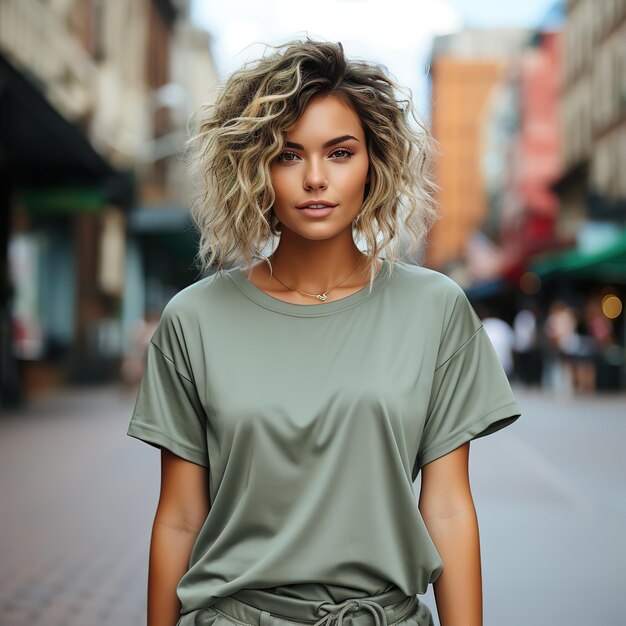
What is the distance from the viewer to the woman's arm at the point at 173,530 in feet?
7.21

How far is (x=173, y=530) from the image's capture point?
2.21m

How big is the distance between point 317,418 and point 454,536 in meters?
0.36

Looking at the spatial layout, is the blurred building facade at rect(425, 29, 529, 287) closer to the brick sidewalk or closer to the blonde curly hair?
the brick sidewalk

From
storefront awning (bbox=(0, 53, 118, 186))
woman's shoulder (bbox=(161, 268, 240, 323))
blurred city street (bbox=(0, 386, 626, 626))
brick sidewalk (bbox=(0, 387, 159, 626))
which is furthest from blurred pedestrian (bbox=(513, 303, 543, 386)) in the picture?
woman's shoulder (bbox=(161, 268, 240, 323))

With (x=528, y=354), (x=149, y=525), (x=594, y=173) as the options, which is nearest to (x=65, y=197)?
(x=528, y=354)

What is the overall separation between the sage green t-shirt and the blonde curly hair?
0.12 meters

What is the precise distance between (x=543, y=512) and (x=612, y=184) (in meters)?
29.8

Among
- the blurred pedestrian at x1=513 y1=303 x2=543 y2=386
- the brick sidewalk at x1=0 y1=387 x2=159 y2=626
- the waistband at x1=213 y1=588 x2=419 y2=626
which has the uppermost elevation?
the waistband at x1=213 y1=588 x2=419 y2=626

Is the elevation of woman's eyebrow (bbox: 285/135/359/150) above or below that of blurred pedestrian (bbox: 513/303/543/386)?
above

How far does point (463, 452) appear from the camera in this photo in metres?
2.18

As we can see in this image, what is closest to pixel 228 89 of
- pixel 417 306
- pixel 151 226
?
pixel 417 306

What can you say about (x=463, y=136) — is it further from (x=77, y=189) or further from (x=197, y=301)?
(x=197, y=301)

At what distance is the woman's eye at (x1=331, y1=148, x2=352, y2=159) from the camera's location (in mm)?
2170

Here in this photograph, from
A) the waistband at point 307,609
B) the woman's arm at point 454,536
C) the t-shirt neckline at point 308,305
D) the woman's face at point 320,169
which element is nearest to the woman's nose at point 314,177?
A: the woman's face at point 320,169
